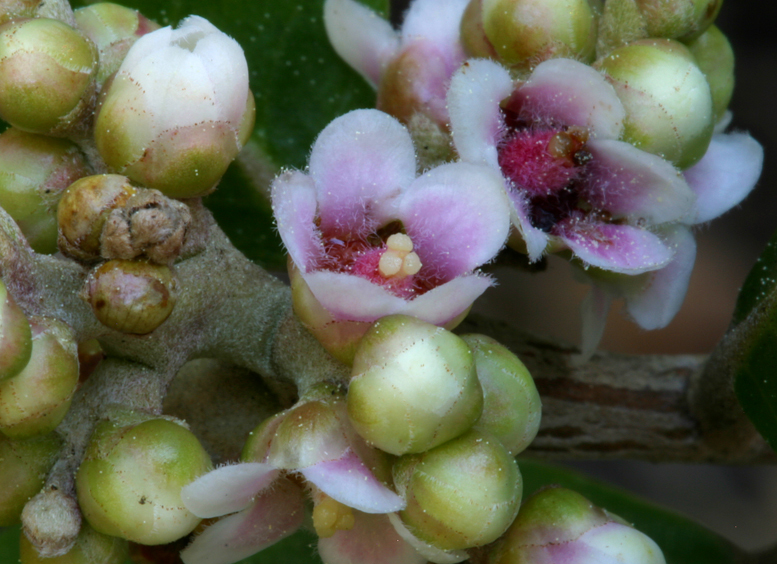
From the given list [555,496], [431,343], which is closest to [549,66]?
[431,343]

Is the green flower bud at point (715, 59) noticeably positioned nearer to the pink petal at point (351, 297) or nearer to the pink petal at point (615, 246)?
the pink petal at point (615, 246)

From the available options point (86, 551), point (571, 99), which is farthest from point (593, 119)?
point (86, 551)

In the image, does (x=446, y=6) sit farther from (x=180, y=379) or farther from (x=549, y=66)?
(x=180, y=379)

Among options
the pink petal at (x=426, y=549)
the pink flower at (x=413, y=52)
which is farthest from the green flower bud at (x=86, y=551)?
the pink flower at (x=413, y=52)

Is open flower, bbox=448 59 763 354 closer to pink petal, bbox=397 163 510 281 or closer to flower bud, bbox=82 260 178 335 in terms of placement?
pink petal, bbox=397 163 510 281

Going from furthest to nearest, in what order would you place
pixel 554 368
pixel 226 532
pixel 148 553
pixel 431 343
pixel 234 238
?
pixel 234 238
pixel 554 368
pixel 148 553
pixel 226 532
pixel 431 343

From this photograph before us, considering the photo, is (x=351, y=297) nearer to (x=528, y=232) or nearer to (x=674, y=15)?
(x=528, y=232)
